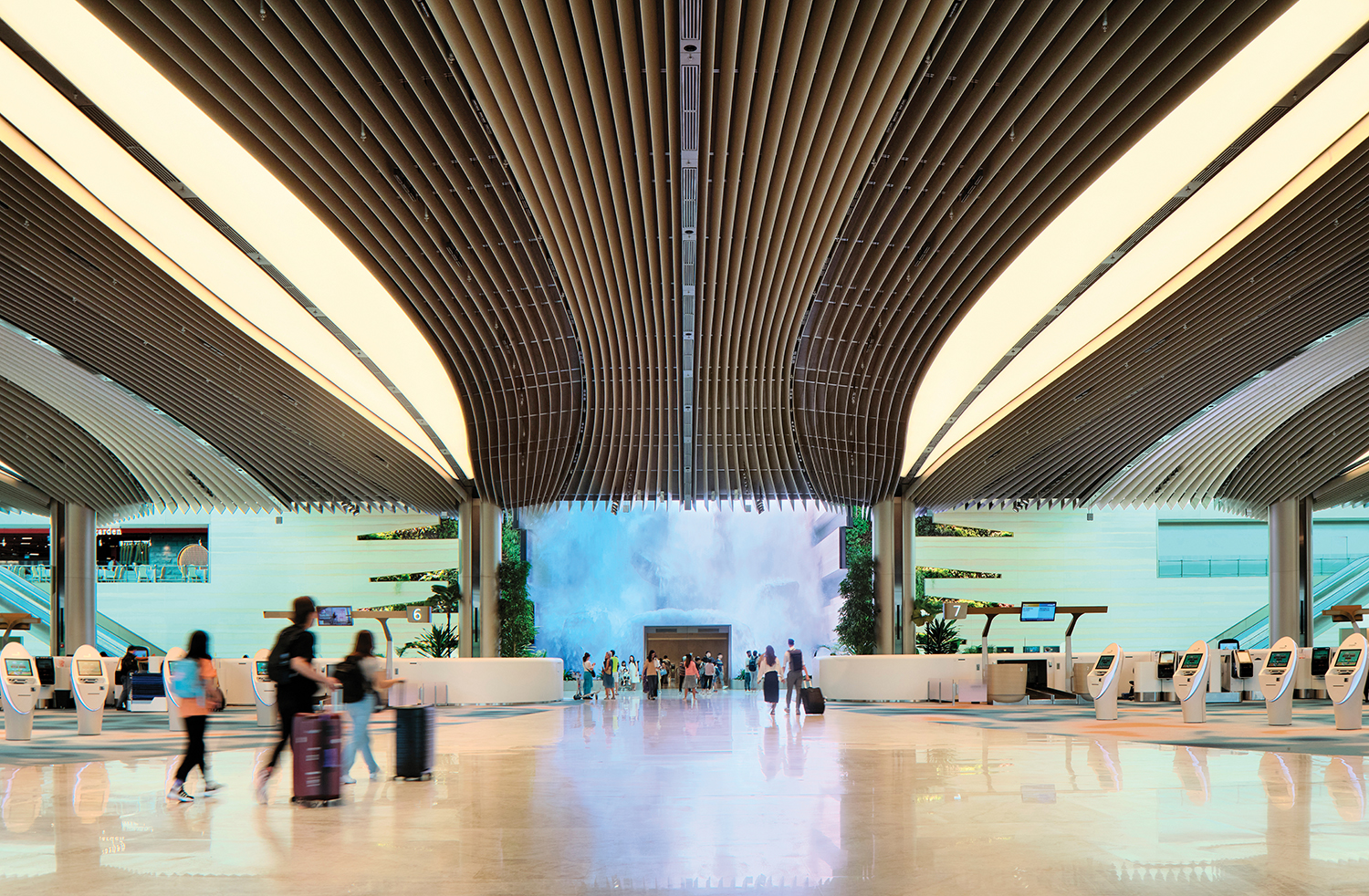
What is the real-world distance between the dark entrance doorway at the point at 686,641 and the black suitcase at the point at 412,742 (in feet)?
79.8

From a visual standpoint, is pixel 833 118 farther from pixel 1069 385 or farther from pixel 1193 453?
pixel 1193 453

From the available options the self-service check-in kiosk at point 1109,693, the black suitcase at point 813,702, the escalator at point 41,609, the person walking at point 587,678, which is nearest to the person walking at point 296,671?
the black suitcase at point 813,702

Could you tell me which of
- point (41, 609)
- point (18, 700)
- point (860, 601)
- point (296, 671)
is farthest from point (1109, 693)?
point (41, 609)

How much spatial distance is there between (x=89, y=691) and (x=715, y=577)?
2036cm

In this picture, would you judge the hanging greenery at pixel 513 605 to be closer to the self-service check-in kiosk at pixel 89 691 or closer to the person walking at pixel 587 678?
the person walking at pixel 587 678

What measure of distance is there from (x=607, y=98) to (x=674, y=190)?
2016 mm

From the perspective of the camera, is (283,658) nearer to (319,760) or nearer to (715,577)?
(319,760)

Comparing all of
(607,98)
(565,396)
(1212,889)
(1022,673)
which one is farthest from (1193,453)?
(1212,889)

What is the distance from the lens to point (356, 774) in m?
8.88

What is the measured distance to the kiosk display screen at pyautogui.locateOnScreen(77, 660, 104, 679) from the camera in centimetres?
1430

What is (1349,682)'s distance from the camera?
44.3ft

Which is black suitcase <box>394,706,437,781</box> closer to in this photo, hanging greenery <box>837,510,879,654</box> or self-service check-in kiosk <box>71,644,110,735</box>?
self-service check-in kiosk <box>71,644,110,735</box>

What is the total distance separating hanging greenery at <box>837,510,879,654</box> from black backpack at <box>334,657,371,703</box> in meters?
18.7

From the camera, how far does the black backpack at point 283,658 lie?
24.3 feet
